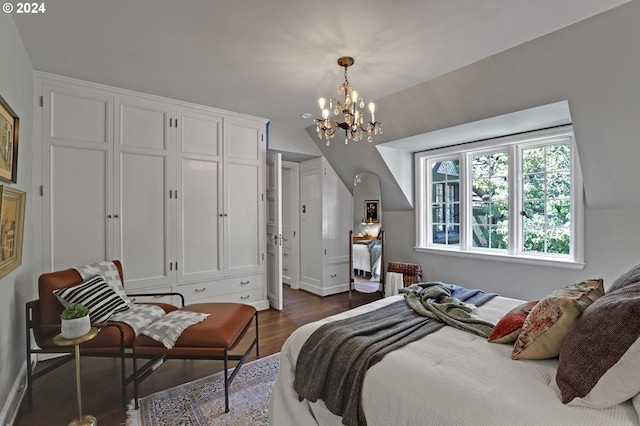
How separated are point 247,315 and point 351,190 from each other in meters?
3.06

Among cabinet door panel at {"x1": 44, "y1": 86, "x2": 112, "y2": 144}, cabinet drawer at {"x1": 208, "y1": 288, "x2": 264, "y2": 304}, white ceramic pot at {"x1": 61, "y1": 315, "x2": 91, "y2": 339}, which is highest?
cabinet door panel at {"x1": 44, "y1": 86, "x2": 112, "y2": 144}

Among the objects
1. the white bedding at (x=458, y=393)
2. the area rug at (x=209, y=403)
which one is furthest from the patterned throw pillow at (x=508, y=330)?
the area rug at (x=209, y=403)

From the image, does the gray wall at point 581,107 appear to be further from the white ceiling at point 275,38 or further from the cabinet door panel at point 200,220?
the cabinet door panel at point 200,220

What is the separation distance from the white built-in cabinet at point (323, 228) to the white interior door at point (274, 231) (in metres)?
0.92

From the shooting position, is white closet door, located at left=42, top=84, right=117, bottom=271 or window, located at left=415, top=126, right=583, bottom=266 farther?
window, located at left=415, top=126, right=583, bottom=266

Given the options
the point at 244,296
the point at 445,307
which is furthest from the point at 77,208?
the point at 445,307

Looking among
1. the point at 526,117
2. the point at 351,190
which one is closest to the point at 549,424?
the point at 526,117

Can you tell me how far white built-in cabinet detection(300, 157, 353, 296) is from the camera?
4.87 metres

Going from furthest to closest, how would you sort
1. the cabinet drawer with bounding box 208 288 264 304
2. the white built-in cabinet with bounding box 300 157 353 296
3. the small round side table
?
the white built-in cabinet with bounding box 300 157 353 296
the cabinet drawer with bounding box 208 288 264 304
the small round side table

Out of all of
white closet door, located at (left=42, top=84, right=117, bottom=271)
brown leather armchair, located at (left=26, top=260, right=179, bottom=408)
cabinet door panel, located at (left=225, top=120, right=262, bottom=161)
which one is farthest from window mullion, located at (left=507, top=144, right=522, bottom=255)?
white closet door, located at (left=42, top=84, right=117, bottom=271)

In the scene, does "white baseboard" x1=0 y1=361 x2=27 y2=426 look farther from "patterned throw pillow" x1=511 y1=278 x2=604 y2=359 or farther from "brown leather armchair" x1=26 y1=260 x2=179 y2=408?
"patterned throw pillow" x1=511 y1=278 x2=604 y2=359

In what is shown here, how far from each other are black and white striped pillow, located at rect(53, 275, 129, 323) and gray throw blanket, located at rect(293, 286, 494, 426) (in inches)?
63.2

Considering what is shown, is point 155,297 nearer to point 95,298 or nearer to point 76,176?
point 95,298

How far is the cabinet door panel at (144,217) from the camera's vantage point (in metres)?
3.13
